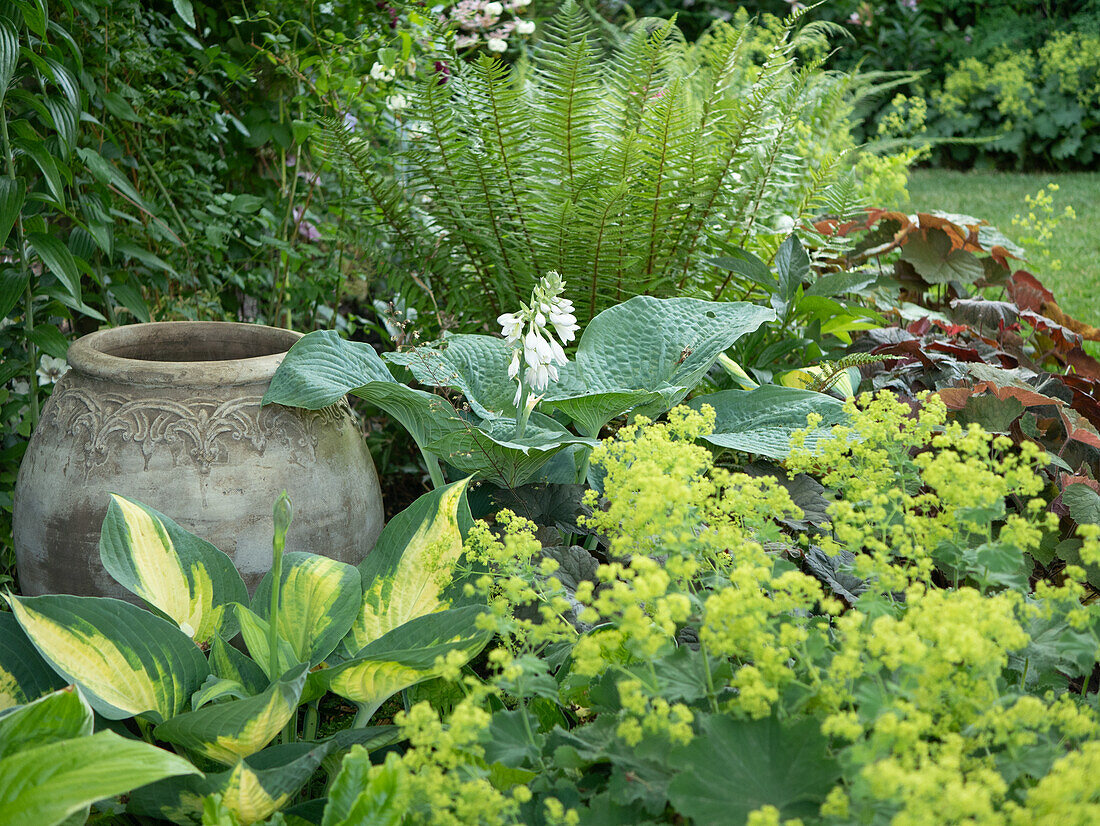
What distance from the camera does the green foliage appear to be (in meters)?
1.98

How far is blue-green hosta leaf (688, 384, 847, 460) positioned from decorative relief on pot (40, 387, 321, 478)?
2.40ft

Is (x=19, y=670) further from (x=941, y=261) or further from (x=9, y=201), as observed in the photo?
(x=941, y=261)

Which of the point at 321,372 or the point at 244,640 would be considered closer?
the point at 244,640

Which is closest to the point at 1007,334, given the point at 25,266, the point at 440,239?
the point at 440,239

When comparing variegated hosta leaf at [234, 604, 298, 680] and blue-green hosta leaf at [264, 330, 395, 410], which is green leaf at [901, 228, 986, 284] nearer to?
blue-green hosta leaf at [264, 330, 395, 410]

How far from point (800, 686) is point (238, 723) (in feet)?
2.12

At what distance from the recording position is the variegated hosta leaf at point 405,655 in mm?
1119

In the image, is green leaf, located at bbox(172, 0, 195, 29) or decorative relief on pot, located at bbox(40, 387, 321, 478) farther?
green leaf, located at bbox(172, 0, 195, 29)

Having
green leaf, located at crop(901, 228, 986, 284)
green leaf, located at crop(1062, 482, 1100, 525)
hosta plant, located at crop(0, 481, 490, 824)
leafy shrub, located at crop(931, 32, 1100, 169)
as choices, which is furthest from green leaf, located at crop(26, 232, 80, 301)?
leafy shrub, located at crop(931, 32, 1100, 169)

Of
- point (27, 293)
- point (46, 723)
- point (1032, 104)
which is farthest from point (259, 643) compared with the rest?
point (1032, 104)

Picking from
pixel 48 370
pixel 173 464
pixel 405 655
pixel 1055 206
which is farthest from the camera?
pixel 1055 206

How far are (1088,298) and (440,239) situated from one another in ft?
9.87

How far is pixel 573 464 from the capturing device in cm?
170

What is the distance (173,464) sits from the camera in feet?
4.80
